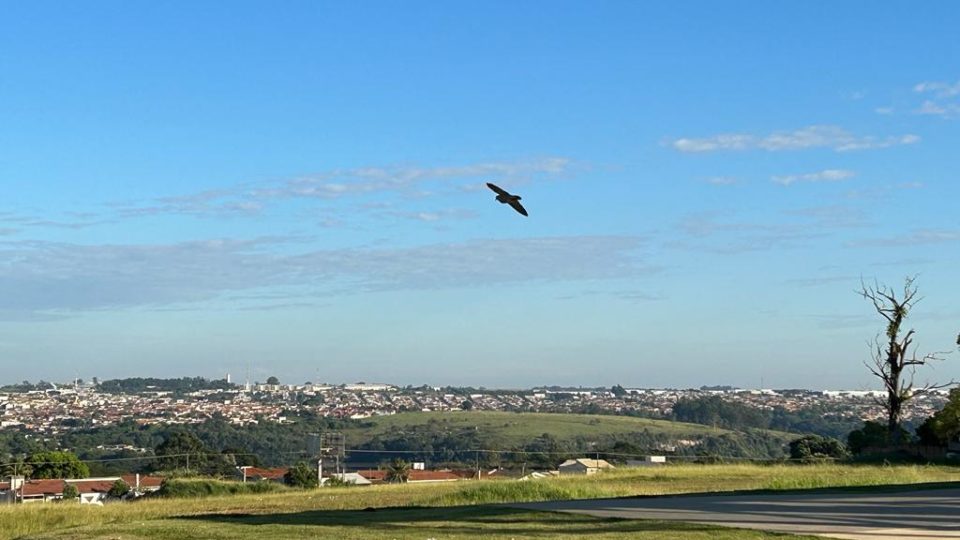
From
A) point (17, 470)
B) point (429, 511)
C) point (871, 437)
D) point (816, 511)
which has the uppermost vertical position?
point (871, 437)

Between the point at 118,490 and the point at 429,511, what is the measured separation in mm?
23688

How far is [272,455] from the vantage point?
87.6 m

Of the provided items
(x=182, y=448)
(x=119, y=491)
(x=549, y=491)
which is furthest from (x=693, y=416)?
(x=549, y=491)

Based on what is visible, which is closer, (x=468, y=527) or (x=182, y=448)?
(x=468, y=527)

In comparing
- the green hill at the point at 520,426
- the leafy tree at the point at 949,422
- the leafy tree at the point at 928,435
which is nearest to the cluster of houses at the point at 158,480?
the leafy tree at the point at 928,435

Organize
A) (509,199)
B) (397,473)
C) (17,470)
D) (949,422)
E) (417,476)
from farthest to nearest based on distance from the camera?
(417,476), (17,470), (397,473), (949,422), (509,199)

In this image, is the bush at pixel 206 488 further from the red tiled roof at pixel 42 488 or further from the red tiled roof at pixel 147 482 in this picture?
the red tiled roof at pixel 42 488

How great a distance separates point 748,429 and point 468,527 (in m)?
125

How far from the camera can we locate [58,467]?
5566 centimetres

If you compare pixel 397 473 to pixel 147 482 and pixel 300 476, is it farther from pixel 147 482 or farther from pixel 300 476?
pixel 147 482

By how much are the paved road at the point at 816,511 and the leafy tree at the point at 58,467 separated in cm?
3808

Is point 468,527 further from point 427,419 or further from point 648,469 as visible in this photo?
point 427,419

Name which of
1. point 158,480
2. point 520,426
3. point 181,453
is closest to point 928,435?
point 158,480

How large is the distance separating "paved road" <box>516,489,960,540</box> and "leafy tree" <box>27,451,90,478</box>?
38.1m
